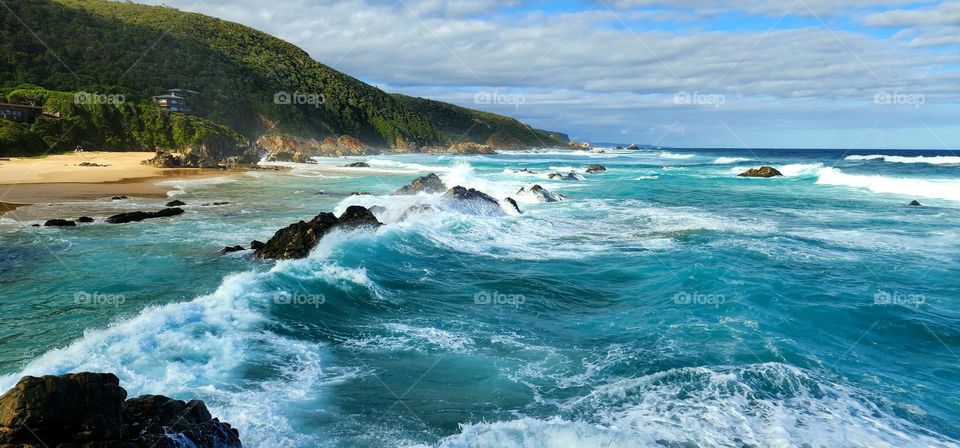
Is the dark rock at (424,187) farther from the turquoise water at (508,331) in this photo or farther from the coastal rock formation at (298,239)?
the coastal rock formation at (298,239)

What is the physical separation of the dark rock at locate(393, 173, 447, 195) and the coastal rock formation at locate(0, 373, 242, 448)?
77.1ft

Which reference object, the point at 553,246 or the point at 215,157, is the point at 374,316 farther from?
the point at 215,157

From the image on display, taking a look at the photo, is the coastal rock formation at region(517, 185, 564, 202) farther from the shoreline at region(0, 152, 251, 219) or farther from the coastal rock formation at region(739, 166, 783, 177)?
the coastal rock formation at region(739, 166, 783, 177)

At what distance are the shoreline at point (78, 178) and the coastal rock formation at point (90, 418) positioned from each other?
18.8m

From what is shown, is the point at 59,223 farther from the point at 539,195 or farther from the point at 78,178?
the point at 539,195

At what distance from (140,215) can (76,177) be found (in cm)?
1613

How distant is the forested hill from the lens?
66.1 metres

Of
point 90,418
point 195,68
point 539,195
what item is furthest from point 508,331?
point 195,68

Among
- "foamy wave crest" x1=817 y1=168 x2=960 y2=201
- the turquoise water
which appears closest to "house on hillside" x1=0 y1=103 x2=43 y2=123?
the turquoise water

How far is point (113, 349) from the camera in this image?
814cm

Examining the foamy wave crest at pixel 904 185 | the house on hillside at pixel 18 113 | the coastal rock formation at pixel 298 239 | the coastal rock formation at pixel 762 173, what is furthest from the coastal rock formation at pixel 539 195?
the house on hillside at pixel 18 113

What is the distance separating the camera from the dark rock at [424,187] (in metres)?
29.1

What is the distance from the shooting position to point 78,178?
3219 cm

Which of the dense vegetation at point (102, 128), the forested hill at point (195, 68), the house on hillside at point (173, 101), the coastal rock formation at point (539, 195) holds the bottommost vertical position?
the coastal rock formation at point (539, 195)
